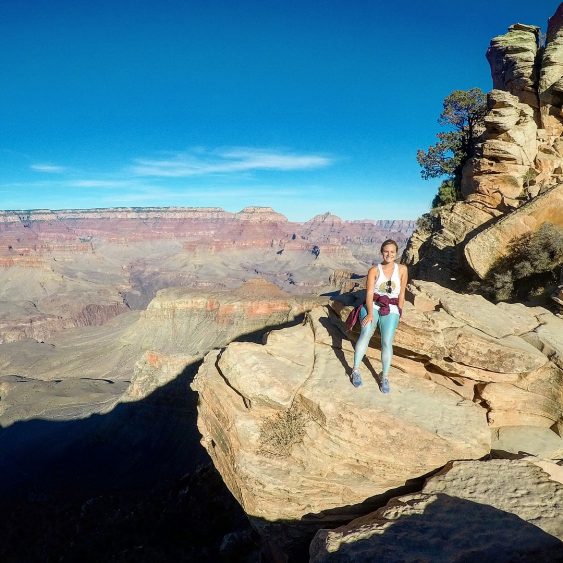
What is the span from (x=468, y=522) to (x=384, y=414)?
208 centimetres

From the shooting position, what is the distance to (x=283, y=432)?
25.7 feet

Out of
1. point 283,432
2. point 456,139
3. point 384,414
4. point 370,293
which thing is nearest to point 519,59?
point 456,139

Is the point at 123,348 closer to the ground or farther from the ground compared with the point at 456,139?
closer to the ground

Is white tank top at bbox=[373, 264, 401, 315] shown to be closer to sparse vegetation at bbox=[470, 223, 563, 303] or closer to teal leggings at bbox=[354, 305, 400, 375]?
teal leggings at bbox=[354, 305, 400, 375]

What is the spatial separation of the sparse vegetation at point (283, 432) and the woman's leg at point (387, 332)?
1.97m

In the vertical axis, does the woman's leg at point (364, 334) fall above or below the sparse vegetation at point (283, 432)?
above

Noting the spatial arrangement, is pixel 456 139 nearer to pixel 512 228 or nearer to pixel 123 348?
pixel 512 228

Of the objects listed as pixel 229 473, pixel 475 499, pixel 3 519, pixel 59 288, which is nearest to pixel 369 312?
pixel 475 499

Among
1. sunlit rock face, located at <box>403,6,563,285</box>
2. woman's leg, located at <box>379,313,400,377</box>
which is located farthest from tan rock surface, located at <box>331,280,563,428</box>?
sunlit rock face, located at <box>403,6,563,285</box>

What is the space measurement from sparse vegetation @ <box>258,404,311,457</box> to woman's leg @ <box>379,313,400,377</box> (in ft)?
6.45

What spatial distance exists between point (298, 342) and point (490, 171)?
13135 millimetres

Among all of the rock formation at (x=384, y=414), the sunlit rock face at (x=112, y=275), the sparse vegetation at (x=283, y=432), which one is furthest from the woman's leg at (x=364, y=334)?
the sunlit rock face at (x=112, y=275)

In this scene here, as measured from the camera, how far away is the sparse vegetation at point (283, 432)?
7746mm

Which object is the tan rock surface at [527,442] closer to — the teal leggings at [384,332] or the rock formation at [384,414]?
the rock formation at [384,414]
